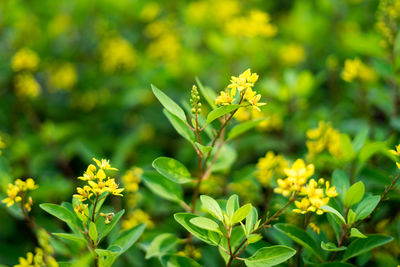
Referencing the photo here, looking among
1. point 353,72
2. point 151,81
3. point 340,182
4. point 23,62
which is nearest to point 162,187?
point 340,182

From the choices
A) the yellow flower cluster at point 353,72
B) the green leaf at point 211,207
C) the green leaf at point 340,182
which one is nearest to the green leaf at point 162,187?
the green leaf at point 211,207

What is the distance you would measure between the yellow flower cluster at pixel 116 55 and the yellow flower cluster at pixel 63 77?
0.30 meters

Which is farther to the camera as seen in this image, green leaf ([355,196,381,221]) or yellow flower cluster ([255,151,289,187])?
yellow flower cluster ([255,151,289,187])

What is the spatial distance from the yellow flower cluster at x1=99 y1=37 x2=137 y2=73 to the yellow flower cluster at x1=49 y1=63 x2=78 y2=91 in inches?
11.7

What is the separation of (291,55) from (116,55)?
5.08ft

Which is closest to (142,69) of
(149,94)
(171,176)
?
(149,94)

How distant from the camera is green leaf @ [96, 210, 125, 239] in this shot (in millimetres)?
1532

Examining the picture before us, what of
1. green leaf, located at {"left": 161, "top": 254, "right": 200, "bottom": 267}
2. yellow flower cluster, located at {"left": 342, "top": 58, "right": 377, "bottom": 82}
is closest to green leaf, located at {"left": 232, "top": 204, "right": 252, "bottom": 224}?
green leaf, located at {"left": 161, "top": 254, "right": 200, "bottom": 267}

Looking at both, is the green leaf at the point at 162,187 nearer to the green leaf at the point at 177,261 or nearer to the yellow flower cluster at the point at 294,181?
the green leaf at the point at 177,261

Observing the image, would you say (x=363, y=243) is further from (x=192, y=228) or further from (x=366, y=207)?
(x=192, y=228)

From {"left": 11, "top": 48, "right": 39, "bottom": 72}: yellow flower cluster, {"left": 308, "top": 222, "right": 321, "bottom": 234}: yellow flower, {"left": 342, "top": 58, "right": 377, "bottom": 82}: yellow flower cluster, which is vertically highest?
{"left": 11, "top": 48, "right": 39, "bottom": 72}: yellow flower cluster

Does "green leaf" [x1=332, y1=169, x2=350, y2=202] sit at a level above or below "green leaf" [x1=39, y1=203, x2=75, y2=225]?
below

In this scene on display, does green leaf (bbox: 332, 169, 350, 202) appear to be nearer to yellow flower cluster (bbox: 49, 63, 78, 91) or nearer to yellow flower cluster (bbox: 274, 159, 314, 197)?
yellow flower cluster (bbox: 274, 159, 314, 197)

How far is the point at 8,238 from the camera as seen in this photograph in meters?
2.58
